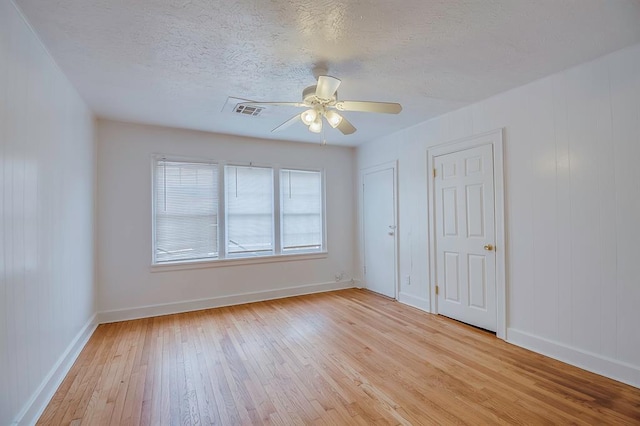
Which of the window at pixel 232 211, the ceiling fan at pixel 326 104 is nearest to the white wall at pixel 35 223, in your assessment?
the window at pixel 232 211

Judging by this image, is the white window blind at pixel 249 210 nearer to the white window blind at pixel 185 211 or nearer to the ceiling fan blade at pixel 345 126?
the white window blind at pixel 185 211

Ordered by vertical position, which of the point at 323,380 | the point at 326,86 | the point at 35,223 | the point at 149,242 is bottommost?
the point at 323,380

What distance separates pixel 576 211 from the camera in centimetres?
254

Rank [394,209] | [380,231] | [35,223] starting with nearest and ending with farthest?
[35,223] → [394,209] → [380,231]

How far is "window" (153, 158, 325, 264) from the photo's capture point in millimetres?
4086

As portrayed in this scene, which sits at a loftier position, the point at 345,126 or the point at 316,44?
the point at 316,44

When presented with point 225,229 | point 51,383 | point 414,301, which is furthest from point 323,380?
point 225,229

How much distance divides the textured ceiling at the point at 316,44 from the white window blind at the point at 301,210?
6.56 feet

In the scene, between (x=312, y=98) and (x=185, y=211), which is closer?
(x=312, y=98)

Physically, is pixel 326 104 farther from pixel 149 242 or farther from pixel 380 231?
pixel 149 242

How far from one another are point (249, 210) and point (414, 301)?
2788mm

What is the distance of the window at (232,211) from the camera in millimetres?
4086

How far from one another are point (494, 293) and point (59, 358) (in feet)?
13.4

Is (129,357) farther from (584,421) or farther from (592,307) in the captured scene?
(592,307)
